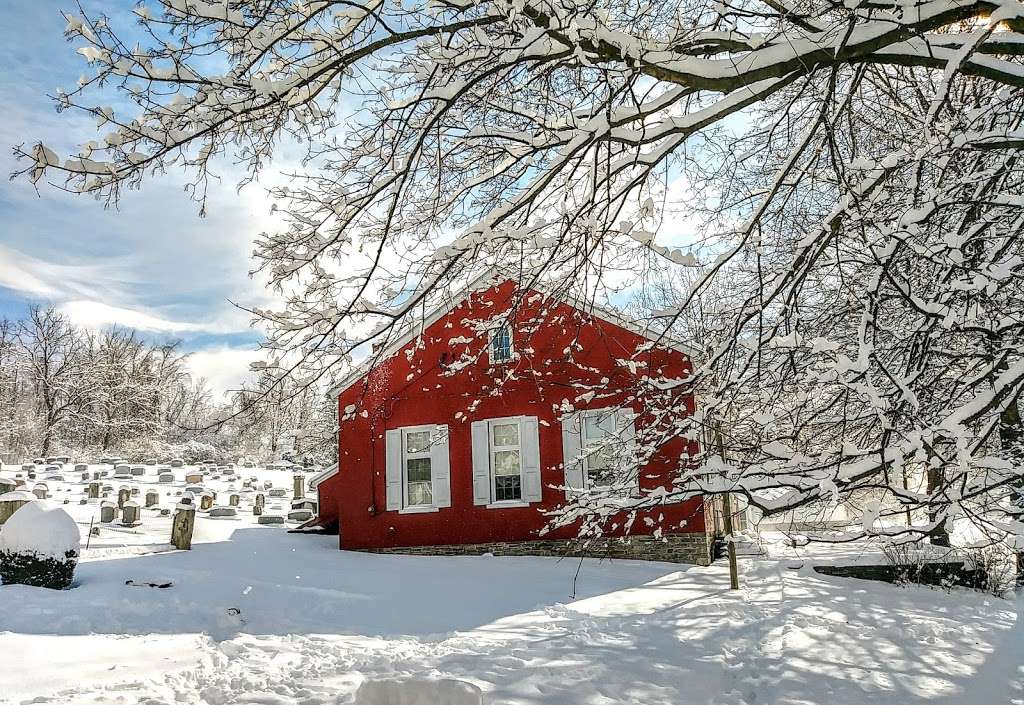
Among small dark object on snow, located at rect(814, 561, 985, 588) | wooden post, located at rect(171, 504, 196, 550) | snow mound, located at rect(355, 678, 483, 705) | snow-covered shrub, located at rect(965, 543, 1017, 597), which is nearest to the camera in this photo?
snow mound, located at rect(355, 678, 483, 705)

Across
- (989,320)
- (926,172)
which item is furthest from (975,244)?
(926,172)

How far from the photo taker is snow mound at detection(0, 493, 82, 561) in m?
8.84

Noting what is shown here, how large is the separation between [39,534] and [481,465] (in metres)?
7.52

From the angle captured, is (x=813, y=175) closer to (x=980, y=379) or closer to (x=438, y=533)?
(x=980, y=379)

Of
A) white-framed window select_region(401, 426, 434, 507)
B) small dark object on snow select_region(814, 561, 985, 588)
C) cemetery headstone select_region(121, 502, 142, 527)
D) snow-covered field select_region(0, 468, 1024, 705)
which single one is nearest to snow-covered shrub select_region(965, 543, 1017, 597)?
small dark object on snow select_region(814, 561, 985, 588)

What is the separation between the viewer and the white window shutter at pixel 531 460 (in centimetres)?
1366

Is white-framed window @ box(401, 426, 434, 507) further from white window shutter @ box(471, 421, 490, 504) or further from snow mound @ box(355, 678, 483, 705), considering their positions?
snow mound @ box(355, 678, 483, 705)

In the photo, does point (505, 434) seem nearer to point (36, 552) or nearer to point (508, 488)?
point (508, 488)

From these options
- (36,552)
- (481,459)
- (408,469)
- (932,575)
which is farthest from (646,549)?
(36,552)

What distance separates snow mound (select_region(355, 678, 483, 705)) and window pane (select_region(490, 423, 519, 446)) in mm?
10694

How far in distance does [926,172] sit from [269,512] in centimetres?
2068

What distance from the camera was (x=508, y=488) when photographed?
14055 millimetres

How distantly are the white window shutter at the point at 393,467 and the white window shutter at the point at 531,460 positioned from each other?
280 centimetres

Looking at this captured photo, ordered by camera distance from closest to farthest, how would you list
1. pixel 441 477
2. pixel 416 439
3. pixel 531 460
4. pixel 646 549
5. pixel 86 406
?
pixel 646 549 → pixel 531 460 → pixel 441 477 → pixel 416 439 → pixel 86 406
